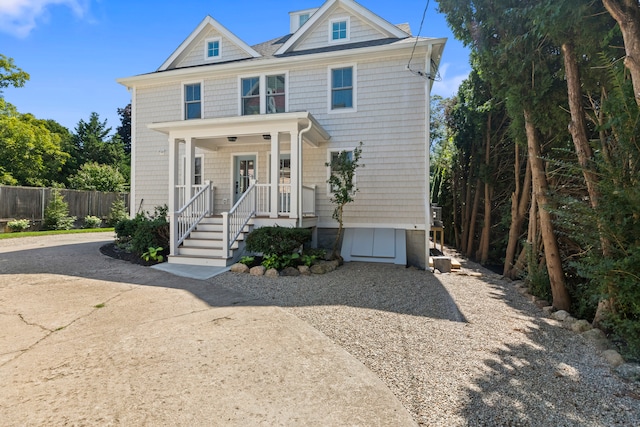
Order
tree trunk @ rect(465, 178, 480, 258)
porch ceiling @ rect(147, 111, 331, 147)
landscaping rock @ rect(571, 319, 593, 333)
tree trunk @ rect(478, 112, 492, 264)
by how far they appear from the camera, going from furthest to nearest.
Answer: tree trunk @ rect(465, 178, 480, 258) < tree trunk @ rect(478, 112, 492, 264) < porch ceiling @ rect(147, 111, 331, 147) < landscaping rock @ rect(571, 319, 593, 333)

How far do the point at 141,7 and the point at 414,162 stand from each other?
8.48m

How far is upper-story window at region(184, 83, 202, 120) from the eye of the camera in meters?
10.7

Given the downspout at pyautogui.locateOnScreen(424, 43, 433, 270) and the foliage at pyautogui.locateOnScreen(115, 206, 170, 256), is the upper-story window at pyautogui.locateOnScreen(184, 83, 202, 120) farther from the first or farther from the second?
the downspout at pyautogui.locateOnScreen(424, 43, 433, 270)

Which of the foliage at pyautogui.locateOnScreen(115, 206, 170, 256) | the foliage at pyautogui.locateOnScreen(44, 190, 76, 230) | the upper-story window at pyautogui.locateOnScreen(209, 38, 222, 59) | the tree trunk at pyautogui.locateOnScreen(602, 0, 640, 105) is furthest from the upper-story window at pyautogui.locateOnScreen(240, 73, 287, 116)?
the foliage at pyautogui.locateOnScreen(44, 190, 76, 230)

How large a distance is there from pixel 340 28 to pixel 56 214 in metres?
14.8

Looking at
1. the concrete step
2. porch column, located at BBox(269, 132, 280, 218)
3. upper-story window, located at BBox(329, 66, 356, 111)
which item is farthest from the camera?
upper-story window, located at BBox(329, 66, 356, 111)

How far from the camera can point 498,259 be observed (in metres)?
10.4

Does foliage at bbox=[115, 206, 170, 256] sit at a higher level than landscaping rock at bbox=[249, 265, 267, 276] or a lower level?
higher

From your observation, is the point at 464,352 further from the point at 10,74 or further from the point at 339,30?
the point at 10,74

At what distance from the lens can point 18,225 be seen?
44.2 ft

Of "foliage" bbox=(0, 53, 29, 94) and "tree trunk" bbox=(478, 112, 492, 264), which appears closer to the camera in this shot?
"tree trunk" bbox=(478, 112, 492, 264)

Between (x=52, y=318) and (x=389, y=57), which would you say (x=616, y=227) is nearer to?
(x=52, y=318)

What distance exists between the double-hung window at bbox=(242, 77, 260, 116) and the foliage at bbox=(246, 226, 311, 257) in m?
4.69

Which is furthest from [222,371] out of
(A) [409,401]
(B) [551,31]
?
(B) [551,31]
